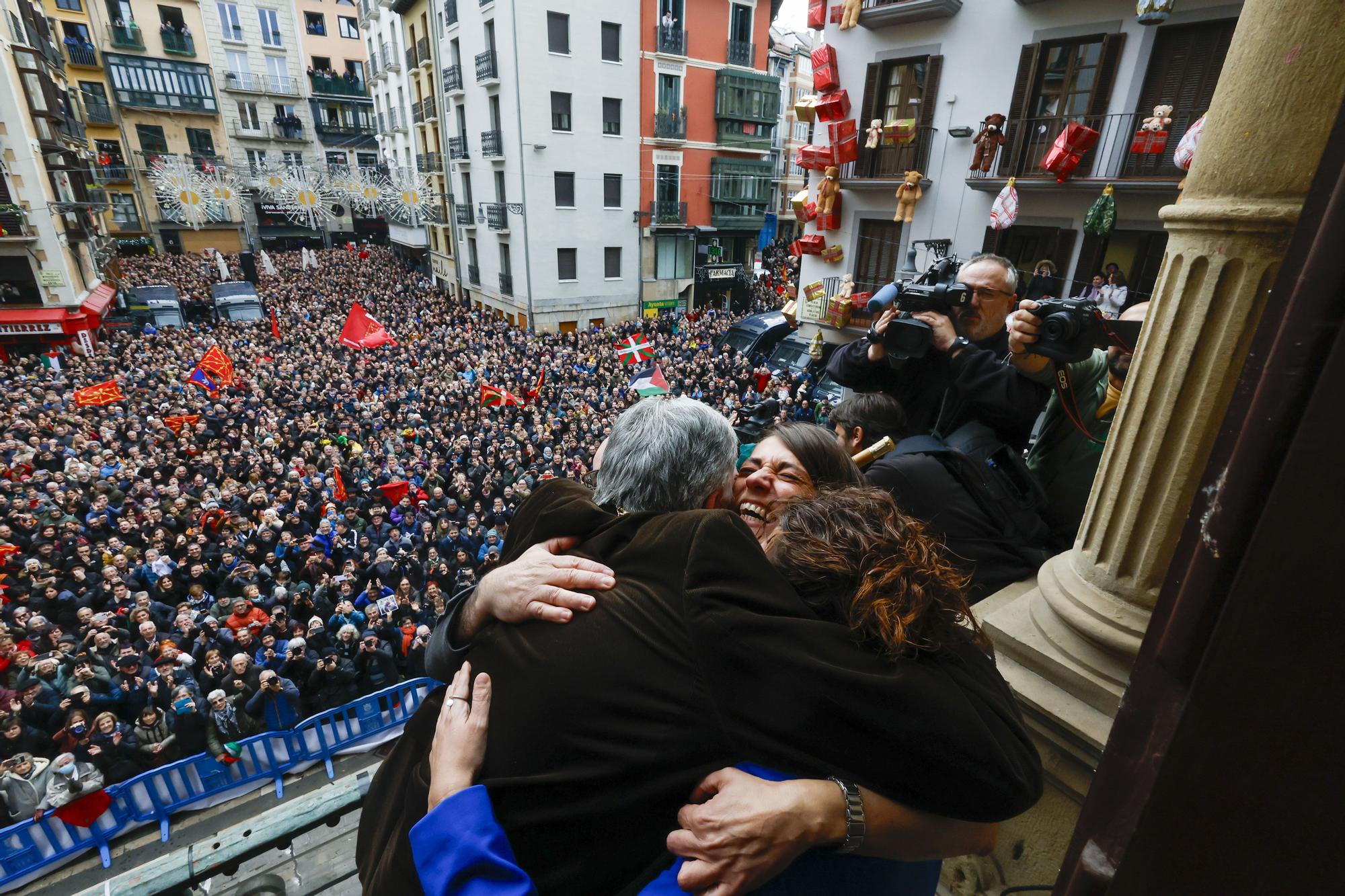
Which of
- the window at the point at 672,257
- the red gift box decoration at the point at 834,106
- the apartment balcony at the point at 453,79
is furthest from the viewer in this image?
the window at the point at 672,257

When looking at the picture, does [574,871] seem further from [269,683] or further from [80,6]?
[80,6]

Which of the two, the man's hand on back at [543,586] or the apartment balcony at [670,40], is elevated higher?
the apartment balcony at [670,40]

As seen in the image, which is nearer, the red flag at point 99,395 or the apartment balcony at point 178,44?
the red flag at point 99,395

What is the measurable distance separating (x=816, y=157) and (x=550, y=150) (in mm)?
12246

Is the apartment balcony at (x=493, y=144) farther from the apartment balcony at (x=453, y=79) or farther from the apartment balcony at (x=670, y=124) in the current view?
the apartment balcony at (x=670, y=124)

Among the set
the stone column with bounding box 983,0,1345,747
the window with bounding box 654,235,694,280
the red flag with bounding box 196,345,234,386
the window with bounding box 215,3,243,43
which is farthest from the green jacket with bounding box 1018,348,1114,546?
the window with bounding box 215,3,243,43

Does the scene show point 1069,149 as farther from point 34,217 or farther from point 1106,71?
point 34,217

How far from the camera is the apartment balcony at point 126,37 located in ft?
107

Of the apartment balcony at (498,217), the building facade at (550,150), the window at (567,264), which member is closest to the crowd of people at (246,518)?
the building facade at (550,150)

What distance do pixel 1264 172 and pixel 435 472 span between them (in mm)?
11083

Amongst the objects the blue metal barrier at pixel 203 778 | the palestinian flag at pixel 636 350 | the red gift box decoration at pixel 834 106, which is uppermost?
the red gift box decoration at pixel 834 106

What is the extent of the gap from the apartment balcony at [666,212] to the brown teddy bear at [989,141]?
51.4 feet

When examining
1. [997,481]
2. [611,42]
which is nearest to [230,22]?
[611,42]

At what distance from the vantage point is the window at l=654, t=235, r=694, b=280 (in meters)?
26.7
